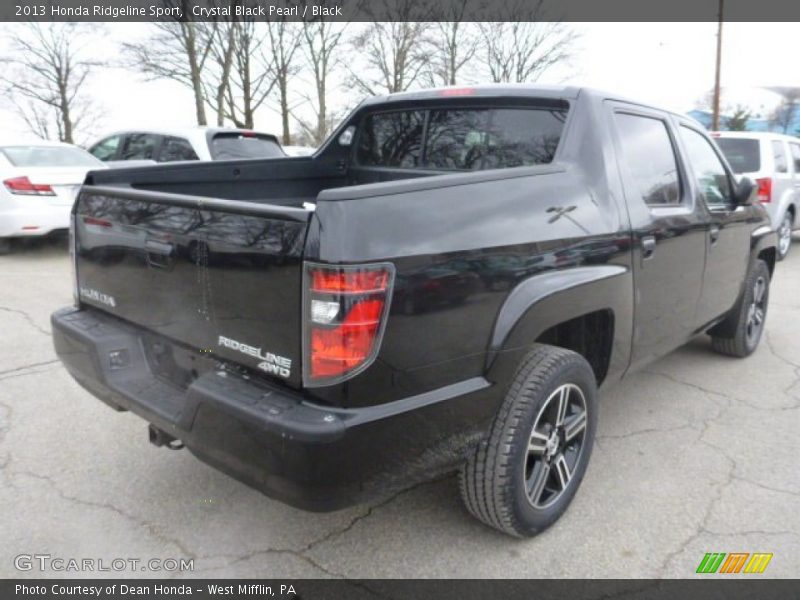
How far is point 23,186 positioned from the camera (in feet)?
24.7

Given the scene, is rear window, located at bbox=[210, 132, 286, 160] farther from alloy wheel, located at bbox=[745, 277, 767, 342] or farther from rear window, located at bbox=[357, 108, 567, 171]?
alloy wheel, located at bbox=[745, 277, 767, 342]

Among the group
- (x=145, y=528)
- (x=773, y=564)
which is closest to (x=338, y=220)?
(x=145, y=528)

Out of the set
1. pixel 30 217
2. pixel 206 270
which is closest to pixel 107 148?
pixel 30 217

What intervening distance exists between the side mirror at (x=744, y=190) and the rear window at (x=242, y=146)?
6.35m

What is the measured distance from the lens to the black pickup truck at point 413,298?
1885 mm

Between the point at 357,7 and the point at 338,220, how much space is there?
26.2m

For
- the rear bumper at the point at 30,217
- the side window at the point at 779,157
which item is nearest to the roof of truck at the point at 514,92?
the rear bumper at the point at 30,217

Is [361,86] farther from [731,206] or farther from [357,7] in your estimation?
[731,206]

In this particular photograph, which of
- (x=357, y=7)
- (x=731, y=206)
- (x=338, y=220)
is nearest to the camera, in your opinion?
(x=338, y=220)

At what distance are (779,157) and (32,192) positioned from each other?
419 inches

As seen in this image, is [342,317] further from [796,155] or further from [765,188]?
[796,155]

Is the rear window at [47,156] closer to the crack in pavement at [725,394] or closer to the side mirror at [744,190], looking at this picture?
the crack in pavement at [725,394]

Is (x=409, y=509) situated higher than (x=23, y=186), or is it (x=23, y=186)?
→ (x=23, y=186)

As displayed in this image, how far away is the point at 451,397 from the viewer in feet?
6.84
